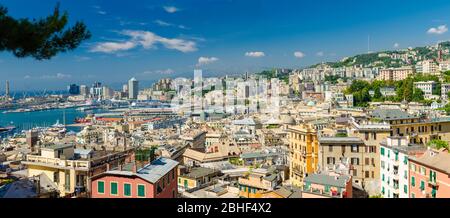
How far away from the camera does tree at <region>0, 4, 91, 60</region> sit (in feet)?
9.48

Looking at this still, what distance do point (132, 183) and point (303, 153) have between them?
6.85 m

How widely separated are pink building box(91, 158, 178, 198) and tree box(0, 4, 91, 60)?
8.92ft

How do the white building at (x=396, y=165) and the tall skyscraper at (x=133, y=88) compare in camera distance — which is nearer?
the white building at (x=396, y=165)

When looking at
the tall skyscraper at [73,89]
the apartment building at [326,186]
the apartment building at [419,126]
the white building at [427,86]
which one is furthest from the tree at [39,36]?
the tall skyscraper at [73,89]

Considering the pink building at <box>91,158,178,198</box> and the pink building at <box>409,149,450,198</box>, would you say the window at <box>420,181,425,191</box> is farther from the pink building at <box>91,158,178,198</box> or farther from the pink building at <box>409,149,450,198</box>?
the pink building at <box>91,158,178,198</box>

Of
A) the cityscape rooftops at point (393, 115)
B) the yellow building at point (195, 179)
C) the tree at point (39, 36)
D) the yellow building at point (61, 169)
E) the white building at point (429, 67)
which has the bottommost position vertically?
the yellow building at point (195, 179)

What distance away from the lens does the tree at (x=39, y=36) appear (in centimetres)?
289

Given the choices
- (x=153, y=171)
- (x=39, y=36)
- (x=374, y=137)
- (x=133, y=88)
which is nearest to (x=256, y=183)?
(x=374, y=137)

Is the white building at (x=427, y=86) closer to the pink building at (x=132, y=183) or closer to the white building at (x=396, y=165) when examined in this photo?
the white building at (x=396, y=165)

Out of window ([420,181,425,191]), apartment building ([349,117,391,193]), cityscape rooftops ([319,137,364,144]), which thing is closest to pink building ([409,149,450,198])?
window ([420,181,425,191])

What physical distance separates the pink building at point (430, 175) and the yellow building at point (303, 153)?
3.55 metres

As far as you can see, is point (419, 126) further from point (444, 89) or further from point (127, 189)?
point (444, 89)

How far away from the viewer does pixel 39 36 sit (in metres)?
3.03
